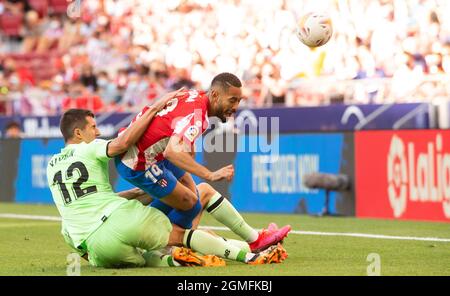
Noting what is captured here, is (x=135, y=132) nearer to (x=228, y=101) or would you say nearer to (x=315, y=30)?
(x=228, y=101)

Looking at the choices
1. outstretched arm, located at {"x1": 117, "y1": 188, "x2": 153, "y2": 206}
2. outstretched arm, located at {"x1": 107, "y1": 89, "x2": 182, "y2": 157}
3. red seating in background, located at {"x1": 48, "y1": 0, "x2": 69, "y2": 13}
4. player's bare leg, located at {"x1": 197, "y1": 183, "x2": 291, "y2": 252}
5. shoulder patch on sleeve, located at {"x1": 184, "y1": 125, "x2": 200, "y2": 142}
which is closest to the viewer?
shoulder patch on sleeve, located at {"x1": 184, "y1": 125, "x2": 200, "y2": 142}

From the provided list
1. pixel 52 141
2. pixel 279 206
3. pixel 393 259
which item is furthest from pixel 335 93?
pixel 393 259

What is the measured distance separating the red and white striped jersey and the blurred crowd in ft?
30.5

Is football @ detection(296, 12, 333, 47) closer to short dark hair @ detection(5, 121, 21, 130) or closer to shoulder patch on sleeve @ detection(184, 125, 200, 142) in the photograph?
shoulder patch on sleeve @ detection(184, 125, 200, 142)

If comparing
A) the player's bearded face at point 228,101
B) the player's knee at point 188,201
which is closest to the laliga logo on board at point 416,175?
the player's bearded face at point 228,101

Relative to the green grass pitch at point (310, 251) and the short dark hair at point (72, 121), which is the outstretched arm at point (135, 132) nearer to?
the short dark hair at point (72, 121)

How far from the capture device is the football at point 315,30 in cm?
1247

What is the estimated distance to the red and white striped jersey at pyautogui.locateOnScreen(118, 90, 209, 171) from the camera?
348 inches

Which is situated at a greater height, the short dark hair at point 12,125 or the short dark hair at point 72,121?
the short dark hair at point 12,125

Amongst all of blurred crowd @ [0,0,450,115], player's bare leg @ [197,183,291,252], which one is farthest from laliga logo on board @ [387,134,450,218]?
player's bare leg @ [197,183,291,252]

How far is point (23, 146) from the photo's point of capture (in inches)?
844

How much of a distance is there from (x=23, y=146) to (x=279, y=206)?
21.9ft

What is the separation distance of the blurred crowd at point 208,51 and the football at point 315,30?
518 centimetres

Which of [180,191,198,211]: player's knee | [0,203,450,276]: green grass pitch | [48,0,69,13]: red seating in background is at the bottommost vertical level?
[0,203,450,276]: green grass pitch
